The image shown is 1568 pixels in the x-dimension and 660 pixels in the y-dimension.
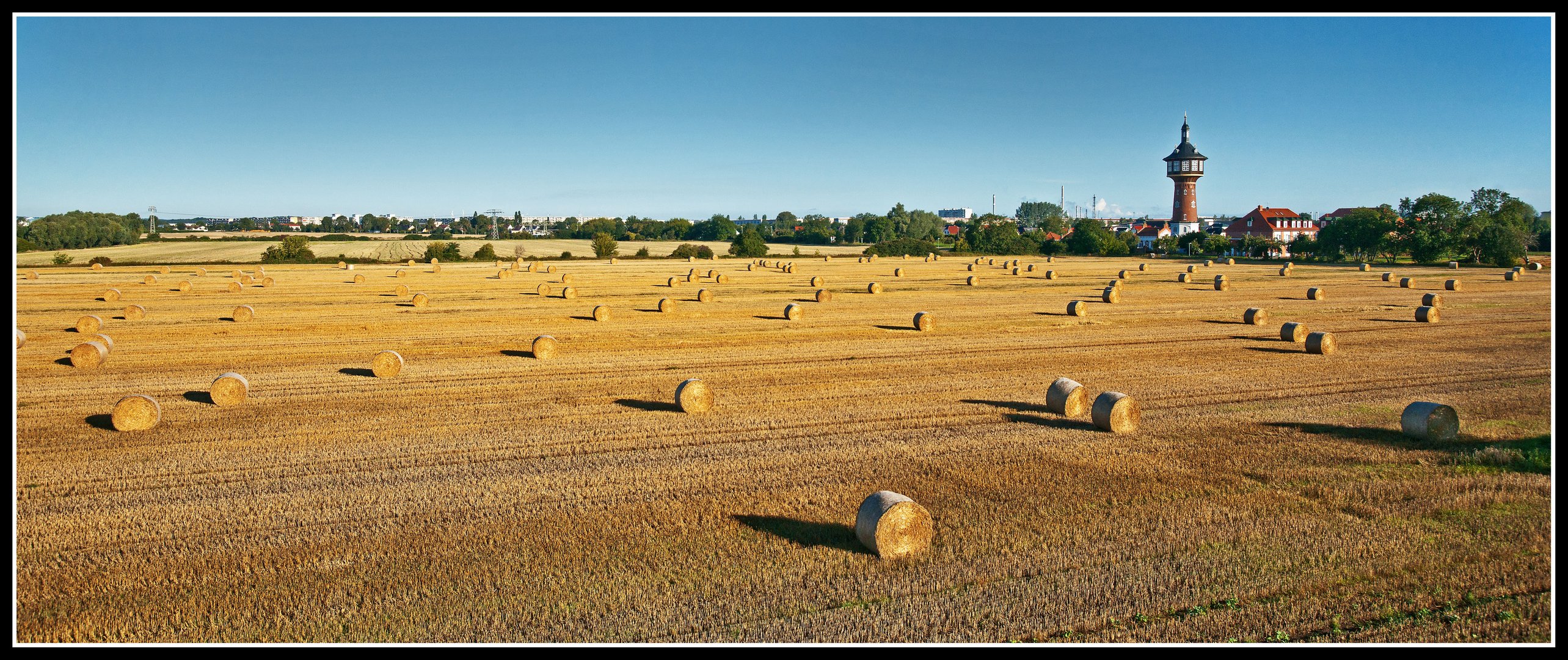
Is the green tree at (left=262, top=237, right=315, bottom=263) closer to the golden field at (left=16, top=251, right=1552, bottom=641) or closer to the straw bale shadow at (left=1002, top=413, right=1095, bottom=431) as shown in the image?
the golden field at (left=16, top=251, right=1552, bottom=641)

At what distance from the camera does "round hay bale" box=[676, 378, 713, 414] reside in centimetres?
1648

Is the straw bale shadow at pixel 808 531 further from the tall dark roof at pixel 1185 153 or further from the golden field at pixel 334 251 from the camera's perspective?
the tall dark roof at pixel 1185 153

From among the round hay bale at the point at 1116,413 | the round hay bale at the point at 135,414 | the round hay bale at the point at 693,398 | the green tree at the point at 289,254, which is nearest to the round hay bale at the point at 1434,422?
the round hay bale at the point at 1116,413

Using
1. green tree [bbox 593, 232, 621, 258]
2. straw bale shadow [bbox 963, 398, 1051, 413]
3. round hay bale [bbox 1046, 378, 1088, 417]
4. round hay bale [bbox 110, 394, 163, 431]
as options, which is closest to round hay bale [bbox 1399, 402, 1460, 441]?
round hay bale [bbox 1046, 378, 1088, 417]

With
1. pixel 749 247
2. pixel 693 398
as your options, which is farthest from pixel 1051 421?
pixel 749 247

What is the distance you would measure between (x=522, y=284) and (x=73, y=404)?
36334mm

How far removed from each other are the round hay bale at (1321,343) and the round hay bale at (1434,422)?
10.3 meters

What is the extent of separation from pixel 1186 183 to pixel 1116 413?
170 metres

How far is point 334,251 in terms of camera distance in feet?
364

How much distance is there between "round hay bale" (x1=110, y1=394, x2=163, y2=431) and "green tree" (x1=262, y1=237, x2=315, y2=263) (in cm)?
8225

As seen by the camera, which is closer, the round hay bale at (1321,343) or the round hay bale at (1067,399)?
the round hay bale at (1067,399)

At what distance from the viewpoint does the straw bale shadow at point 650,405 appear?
1684cm
